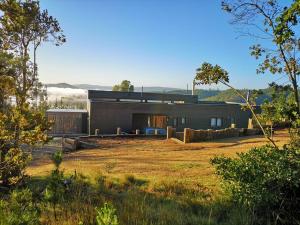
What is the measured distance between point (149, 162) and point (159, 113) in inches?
786

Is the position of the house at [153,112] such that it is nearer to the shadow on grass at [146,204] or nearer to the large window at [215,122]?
the large window at [215,122]

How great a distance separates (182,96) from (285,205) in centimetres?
3331

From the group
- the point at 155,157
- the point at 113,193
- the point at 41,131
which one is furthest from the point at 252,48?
the point at 155,157

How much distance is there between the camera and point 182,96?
38.8 metres

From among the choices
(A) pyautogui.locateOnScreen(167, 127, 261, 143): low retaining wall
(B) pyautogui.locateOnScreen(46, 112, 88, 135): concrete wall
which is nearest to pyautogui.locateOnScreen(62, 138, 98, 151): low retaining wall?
(A) pyautogui.locateOnScreen(167, 127, 261, 143): low retaining wall

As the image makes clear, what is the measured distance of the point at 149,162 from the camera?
48.2ft

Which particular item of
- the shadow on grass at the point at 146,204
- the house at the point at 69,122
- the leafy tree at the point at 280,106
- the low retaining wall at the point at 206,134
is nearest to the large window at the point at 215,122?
the low retaining wall at the point at 206,134

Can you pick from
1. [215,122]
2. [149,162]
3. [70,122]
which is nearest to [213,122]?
[215,122]

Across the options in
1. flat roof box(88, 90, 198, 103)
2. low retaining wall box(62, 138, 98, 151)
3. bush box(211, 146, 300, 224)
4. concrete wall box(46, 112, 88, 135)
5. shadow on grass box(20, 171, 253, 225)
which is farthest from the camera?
flat roof box(88, 90, 198, 103)

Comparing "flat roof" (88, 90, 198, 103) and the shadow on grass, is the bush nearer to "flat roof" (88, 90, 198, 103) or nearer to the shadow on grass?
the shadow on grass

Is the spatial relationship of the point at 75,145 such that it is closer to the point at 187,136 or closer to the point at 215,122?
the point at 187,136

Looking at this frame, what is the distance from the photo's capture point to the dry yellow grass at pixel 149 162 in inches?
402

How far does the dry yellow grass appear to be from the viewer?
1021cm

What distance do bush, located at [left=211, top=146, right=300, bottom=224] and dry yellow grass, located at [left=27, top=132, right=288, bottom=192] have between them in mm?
2512
